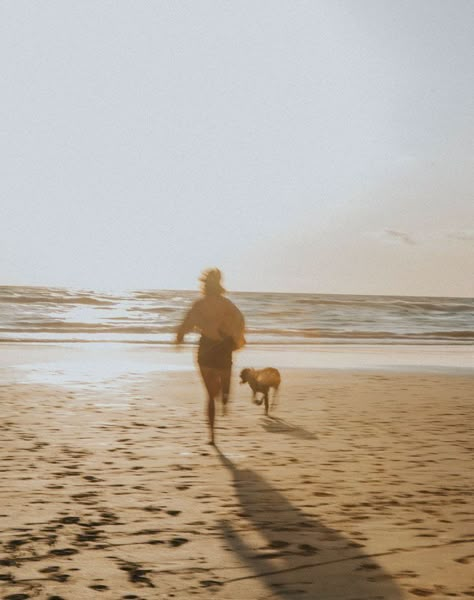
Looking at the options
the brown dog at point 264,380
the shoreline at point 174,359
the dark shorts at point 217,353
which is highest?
the dark shorts at point 217,353

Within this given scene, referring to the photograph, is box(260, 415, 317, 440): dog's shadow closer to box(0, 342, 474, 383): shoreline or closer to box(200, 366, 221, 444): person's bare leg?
box(200, 366, 221, 444): person's bare leg

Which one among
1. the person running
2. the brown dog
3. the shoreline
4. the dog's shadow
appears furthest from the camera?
the shoreline

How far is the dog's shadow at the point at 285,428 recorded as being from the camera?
317 inches

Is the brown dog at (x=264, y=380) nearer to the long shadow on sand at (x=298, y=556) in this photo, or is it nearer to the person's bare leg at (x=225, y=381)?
the person's bare leg at (x=225, y=381)

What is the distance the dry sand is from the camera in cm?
372

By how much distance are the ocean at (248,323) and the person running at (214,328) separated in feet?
51.3

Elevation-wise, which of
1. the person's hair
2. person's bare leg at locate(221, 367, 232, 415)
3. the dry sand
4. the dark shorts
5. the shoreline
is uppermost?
the person's hair

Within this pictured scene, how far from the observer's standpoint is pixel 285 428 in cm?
851

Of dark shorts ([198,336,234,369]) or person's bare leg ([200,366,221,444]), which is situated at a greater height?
dark shorts ([198,336,234,369])

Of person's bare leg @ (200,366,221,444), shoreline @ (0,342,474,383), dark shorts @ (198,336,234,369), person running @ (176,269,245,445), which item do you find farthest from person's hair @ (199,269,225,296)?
shoreline @ (0,342,474,383)

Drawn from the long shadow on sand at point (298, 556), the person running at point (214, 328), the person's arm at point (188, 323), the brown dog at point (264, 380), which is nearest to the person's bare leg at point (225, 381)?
the person running at point (214, 328)

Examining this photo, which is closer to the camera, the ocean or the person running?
the person running

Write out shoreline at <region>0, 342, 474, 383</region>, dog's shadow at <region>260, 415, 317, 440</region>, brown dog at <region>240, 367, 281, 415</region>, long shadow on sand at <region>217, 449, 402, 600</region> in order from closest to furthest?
long shadow on sand at <region>217, 449, 402, 600</region>, dog's shadow at <region>260, 415, 317, 440</region>, brown dog at <region>240, 367, 281, 415</region>, shoreline at <region>0, 342, 474, 383</region>

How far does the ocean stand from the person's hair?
15698mm
